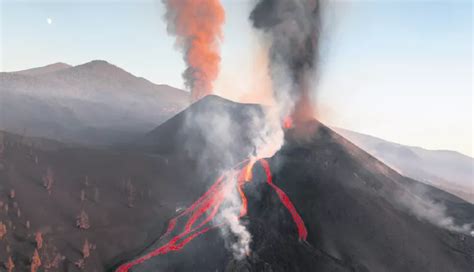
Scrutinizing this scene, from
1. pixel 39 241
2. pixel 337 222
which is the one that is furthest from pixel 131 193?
pixel 337 222

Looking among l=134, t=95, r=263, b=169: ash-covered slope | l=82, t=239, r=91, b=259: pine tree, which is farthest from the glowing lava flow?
l=134, t=95, r=263, b=169: ash-covered slope

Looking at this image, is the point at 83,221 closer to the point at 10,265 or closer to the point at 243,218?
the point at 10,265

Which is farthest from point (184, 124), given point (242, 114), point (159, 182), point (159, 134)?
point (159, 182)

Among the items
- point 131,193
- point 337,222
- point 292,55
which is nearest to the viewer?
point 337,222

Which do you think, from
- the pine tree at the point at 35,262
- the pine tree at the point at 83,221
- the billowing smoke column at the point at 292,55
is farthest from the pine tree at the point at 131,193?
the billowing smoke column at the point at 292,55

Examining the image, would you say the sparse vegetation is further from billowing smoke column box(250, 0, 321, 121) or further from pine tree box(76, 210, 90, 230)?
billowing smoke column box(250, 0, 321, 121)

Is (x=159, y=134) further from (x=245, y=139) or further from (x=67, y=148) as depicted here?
(x=67, y=148)
